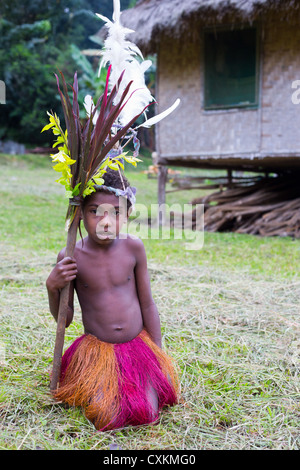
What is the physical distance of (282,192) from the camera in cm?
812

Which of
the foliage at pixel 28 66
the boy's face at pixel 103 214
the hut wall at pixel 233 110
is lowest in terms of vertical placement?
the boy's face at pixel 103 214

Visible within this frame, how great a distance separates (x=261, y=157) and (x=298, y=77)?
1.20 m

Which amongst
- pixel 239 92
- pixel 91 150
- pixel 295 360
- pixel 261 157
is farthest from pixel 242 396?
pixel 239 92

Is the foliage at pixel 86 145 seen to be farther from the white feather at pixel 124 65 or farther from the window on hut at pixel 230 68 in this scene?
the window on hut at pixel 230 68

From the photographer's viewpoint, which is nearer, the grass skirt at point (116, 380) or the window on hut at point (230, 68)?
the grass skirt at point (116, 380)

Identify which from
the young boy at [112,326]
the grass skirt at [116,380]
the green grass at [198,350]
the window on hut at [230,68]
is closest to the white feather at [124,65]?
the young boy at [112,326]

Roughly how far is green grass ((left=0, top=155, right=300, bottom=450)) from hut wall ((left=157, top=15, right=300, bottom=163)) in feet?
6.22

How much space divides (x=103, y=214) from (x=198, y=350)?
1.18 m

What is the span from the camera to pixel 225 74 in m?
7.23

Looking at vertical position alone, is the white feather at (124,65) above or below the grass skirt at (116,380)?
above

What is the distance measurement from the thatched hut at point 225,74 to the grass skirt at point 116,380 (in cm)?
523

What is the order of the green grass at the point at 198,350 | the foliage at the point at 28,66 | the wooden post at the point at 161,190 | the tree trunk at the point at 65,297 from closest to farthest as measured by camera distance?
1. the green grass at the point at 198,350
2. the tree trunk at the point at 65,297
3. the wooden post at the point at 161,190
4. the foliage at the point at 28,66

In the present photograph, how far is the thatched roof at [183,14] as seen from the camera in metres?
6.25

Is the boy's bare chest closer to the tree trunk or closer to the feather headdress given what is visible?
the tree trunk
